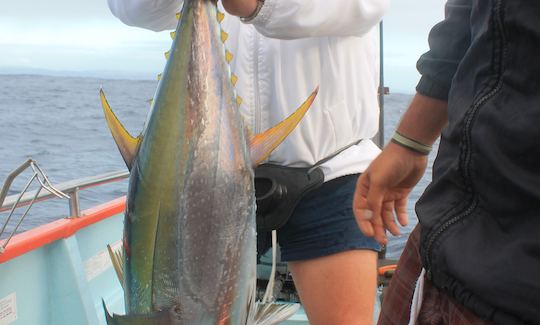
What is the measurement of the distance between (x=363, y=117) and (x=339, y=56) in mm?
198

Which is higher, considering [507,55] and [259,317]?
[507,55]

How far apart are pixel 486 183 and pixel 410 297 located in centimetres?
39

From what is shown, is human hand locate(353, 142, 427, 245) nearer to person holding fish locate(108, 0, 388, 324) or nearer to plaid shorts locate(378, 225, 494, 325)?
plaid shorts locate(378, 225, 494, 325)

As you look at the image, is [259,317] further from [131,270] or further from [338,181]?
[338,181]

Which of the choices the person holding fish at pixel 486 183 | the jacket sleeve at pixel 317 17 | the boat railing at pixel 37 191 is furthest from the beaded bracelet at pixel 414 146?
the boat railing at pixel 37 191

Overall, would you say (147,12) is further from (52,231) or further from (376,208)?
(52,231)

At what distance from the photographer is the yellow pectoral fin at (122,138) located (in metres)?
1.06

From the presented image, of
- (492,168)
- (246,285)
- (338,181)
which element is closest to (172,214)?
(246,285)

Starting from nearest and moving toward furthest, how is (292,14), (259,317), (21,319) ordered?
(259,317), (292,14), (21,319)

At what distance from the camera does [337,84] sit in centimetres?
172

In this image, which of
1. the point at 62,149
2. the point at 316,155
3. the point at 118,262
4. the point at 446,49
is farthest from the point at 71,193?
the point at 62,149

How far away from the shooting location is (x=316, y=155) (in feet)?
5.68

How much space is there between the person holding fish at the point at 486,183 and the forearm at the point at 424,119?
62 millimetres

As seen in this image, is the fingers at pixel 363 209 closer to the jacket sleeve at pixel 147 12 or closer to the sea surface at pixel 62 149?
the jacket sleeve at pixel 147 12
